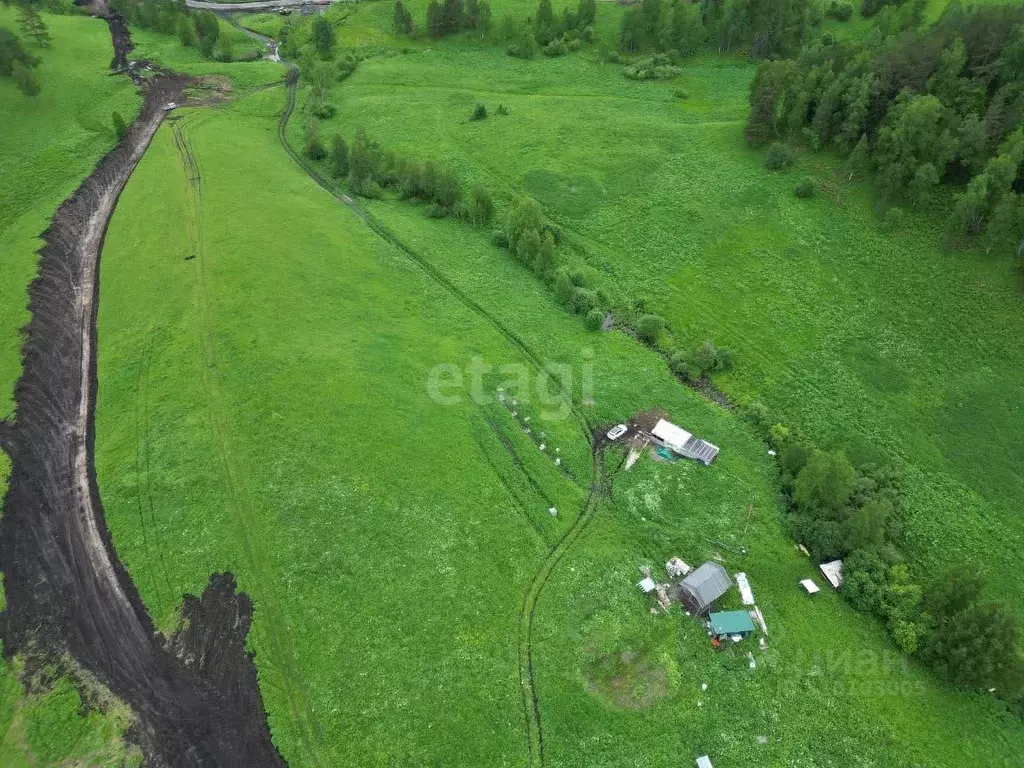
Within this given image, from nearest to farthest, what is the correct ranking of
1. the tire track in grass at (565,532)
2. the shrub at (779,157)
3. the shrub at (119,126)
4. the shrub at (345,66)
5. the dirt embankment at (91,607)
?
the dirt embankment at (91,607) → the tire track in grass at (565,532) → the shrub at (779,157) → the shrub at (119,126) → the shrub at (345,66)

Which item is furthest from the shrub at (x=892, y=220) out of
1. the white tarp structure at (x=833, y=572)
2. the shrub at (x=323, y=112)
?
the shrub at (x=323, y=112)

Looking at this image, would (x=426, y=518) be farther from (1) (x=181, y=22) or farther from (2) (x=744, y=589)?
(1) (x=181, y=22)

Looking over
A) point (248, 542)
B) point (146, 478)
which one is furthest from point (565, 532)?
point (146, 478)

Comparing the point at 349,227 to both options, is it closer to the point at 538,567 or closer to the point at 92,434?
the point at 92,434

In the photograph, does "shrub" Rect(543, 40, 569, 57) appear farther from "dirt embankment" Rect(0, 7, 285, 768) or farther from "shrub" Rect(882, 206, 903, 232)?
"dirt embankment" Rect(0, 7, 285, 768)

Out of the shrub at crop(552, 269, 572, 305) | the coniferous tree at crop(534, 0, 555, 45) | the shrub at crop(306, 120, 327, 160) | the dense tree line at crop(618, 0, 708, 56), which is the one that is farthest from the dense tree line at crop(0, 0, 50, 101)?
the dense tree line at crop(618, 0, 708, 56)

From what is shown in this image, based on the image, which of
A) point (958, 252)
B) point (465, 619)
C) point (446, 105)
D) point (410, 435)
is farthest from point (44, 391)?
point (958, 252)

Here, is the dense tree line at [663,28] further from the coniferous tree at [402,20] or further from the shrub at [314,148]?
the shrub at [314,148]
